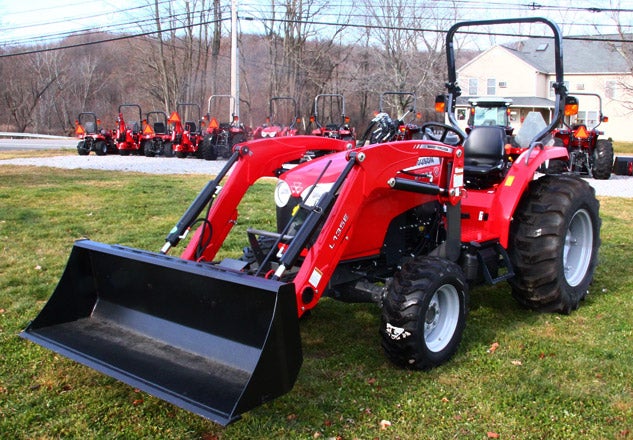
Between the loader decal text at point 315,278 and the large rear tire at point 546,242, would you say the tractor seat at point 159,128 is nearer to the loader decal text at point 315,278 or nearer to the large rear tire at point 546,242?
the large rear tire at point 546,242

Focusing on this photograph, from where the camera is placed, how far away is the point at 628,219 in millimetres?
9617

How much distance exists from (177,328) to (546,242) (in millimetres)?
2903

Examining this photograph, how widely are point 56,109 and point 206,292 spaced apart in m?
52.9

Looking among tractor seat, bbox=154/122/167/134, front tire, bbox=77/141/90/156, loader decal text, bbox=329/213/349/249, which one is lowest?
loader decal text, bbox=329/213/349/249

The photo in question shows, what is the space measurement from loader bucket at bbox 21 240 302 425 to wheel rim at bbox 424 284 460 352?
122cm

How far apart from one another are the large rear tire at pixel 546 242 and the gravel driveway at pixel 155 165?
8.97 metres

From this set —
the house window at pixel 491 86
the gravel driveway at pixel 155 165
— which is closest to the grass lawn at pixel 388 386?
the gravel driveway at pixel 155 165

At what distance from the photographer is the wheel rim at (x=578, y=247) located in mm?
5551

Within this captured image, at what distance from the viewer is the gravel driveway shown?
14.8 metres

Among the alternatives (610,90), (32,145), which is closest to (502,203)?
(32,145)

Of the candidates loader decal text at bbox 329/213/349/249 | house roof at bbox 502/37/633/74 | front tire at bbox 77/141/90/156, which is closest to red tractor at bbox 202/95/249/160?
front tire at bbox 77/141/90/156

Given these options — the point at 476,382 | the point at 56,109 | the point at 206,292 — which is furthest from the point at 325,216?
the point at 56,109

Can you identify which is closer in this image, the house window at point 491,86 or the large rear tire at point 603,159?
the large rear tire at point 603,159

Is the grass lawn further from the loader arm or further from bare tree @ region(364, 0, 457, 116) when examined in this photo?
bare tree @ region(364, 0, 457, 116)
